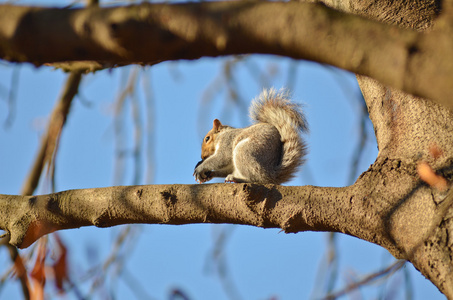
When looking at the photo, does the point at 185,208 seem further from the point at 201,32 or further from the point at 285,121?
the point at 285,121

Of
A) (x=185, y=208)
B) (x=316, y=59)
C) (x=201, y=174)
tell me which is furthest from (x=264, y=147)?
(x=316, y=59)

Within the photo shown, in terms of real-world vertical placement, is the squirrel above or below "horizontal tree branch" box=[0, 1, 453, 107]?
above

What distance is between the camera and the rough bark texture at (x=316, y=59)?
0.84 meters

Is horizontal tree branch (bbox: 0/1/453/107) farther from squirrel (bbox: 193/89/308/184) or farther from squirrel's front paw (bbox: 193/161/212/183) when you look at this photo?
squirrel's front paw (bbox: 193/161/212/183)

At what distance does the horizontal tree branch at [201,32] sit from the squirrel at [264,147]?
253 centimetres

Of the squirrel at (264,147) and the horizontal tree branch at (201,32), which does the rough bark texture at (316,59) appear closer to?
the horizontal tree branch at (201,32)

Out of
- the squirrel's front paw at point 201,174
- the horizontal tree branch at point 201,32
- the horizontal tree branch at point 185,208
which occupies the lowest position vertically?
the horizontal tree branch at point 201,32

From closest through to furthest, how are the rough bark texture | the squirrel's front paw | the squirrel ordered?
the rough bark texture → the squirrel → the squirrel's front paw

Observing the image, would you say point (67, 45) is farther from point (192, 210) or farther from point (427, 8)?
point (427, 8)

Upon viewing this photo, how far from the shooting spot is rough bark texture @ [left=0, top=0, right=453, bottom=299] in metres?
0.84

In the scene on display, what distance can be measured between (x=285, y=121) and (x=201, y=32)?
9.33ft

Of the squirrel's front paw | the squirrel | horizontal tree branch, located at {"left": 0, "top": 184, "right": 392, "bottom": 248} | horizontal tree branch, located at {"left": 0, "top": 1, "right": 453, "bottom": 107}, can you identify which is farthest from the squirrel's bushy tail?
horizontal tree branch, located at {"left": 0, "top": 1, "right": 453, "bottom": 107}

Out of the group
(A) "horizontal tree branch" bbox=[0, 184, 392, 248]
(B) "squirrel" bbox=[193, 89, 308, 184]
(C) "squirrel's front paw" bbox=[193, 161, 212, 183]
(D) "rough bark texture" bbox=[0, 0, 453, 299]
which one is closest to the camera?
(D) "rough bark texture" bbox=[0, 0, 453, 299]

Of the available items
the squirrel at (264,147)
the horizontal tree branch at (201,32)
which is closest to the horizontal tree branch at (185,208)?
the horizontal tree branch at (201,32)
